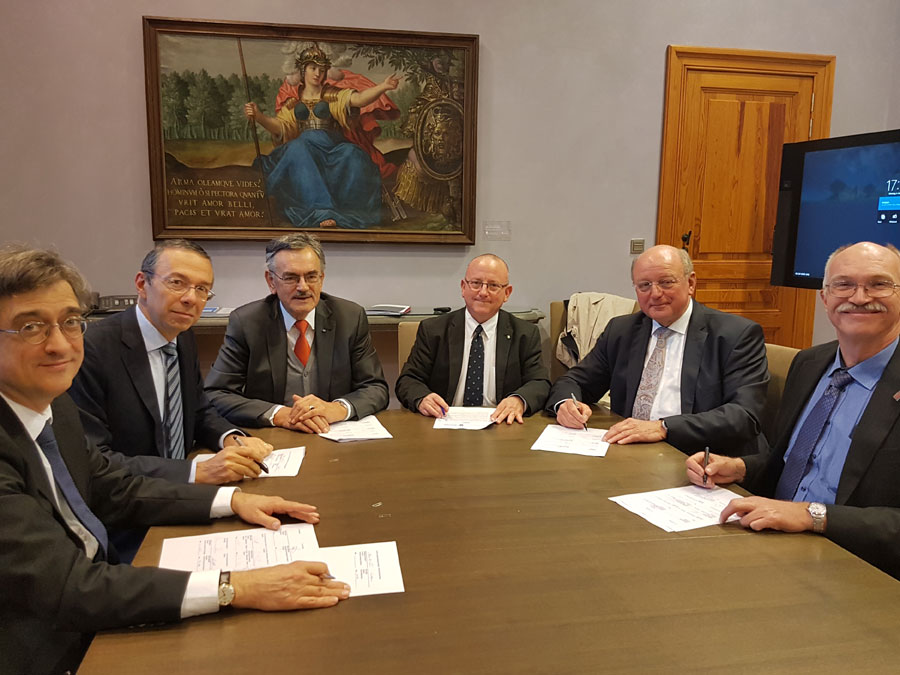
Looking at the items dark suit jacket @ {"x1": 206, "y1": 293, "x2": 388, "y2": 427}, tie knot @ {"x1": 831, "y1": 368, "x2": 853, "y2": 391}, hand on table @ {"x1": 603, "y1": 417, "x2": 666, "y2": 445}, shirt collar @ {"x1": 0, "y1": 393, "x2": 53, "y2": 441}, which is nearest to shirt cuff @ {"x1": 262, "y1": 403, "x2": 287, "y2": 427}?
dark suit jacket @ {"x1": 206, "y1": 293, "x2": 388, "y2": 427}

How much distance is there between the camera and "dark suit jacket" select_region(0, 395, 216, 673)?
1.00 meters

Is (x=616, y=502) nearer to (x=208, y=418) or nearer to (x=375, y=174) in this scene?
(x=208, y=418)

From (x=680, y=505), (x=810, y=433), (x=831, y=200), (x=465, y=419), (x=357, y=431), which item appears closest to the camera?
(x=680, y=505)

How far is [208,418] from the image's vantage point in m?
2.15

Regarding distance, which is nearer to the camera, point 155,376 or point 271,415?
point 155,376

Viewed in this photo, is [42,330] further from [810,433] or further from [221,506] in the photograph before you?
[810,433]

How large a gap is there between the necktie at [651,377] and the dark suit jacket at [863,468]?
0.57m

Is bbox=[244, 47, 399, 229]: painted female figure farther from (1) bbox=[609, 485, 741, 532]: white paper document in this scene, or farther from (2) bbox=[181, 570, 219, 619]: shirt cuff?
(2) bbox=[181, 570, 219, 619]: shirt cuff

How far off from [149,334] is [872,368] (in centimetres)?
213

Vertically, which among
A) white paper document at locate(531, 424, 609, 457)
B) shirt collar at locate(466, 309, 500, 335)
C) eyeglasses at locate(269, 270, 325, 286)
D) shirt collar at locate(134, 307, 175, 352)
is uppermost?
eyeglasses at locate(269, 270, 325, 286)

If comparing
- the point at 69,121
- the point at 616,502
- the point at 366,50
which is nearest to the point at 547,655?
the point at 616,502

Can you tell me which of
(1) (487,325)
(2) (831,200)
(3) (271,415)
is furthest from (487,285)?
(2) (831,200)

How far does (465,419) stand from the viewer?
2.27 meters

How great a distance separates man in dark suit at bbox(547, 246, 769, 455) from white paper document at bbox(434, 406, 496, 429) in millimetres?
263
